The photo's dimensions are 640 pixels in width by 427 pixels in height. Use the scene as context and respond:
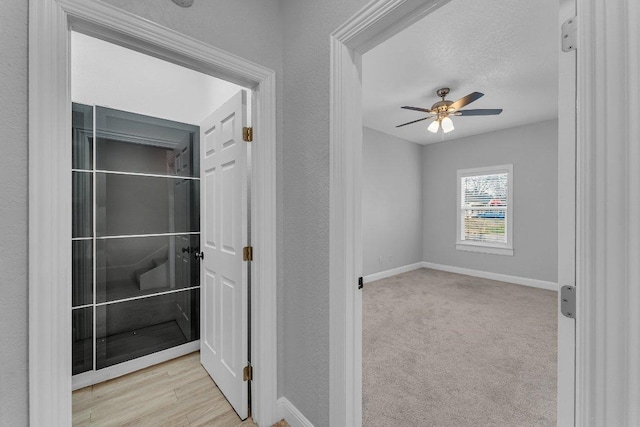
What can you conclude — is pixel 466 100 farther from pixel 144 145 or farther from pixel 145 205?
pixel 145 205

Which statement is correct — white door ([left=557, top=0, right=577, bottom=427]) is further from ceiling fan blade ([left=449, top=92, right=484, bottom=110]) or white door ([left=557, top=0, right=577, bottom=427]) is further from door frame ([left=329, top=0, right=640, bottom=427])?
ceiling fan blade ([left=449, top=92, right=484, bottom=110])

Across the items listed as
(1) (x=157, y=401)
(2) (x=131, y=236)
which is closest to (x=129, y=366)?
(1) (x=157, y=401)

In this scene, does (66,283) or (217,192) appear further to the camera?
(217,192)

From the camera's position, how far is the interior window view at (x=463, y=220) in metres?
1.98

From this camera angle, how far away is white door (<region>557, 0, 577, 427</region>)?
27.5 inches

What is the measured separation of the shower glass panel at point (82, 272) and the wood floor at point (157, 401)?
2.21ft

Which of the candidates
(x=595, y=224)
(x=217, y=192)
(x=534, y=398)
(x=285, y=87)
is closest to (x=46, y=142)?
(x=217, y=192)

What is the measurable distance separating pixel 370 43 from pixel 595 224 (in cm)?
112

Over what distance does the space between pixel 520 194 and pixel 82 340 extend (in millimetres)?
6123

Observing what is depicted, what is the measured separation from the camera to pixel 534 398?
1852 mm

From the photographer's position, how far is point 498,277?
4918 mm

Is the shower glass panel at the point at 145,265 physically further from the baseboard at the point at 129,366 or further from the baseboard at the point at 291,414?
the baseboard at the point at 291,414

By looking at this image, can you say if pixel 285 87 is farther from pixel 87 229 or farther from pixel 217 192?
pixel 87 229

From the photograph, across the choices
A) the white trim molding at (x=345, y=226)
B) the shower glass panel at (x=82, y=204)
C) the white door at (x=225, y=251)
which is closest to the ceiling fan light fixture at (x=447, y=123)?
the white trim molding at (x=345, y=226)
